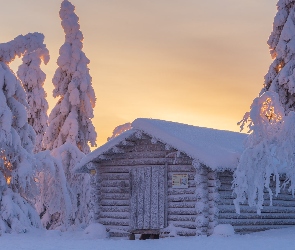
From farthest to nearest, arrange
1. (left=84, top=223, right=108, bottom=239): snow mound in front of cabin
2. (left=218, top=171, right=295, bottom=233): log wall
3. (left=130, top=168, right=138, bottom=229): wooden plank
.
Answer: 1. (left=84, top=223, right=108, bottom=239): snow mound in front of cabin
2. (left=130, top=168, right=138, bottom=229): wooden plank
3. (left=218, top=171, right=295, bottom=233): log wall

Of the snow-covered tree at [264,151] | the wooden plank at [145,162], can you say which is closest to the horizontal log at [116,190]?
the wooden plank at [145,162]

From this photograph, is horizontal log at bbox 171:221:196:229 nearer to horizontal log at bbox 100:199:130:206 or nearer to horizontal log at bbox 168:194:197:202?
horizontal log at bbox 168:194:197:202

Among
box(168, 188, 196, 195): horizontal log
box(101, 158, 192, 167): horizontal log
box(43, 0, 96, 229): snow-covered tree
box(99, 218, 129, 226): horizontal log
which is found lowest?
box(99, 218, 129, 226): horizontal log

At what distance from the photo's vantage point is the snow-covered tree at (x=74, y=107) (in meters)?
34.1

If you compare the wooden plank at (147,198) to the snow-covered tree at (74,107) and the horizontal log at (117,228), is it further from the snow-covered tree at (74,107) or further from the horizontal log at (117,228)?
the snow-covered tree at (74,107)

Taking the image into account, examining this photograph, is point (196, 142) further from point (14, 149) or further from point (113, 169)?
point (14, 149)

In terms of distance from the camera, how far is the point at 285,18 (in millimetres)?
32250

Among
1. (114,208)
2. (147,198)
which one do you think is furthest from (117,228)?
(147,198)

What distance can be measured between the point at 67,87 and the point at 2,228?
13503mm

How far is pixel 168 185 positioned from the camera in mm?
22016

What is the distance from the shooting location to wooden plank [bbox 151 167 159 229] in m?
22.0

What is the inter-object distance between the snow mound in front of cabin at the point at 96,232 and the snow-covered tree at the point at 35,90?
16758 millimetres

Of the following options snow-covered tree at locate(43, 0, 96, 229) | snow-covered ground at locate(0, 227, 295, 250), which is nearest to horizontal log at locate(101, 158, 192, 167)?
snow-covered ground at locate(0, 227, 295, 250)

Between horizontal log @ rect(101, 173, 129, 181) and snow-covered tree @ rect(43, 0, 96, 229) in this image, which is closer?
horizontal log @ rect(101, 173, 129, 181)
